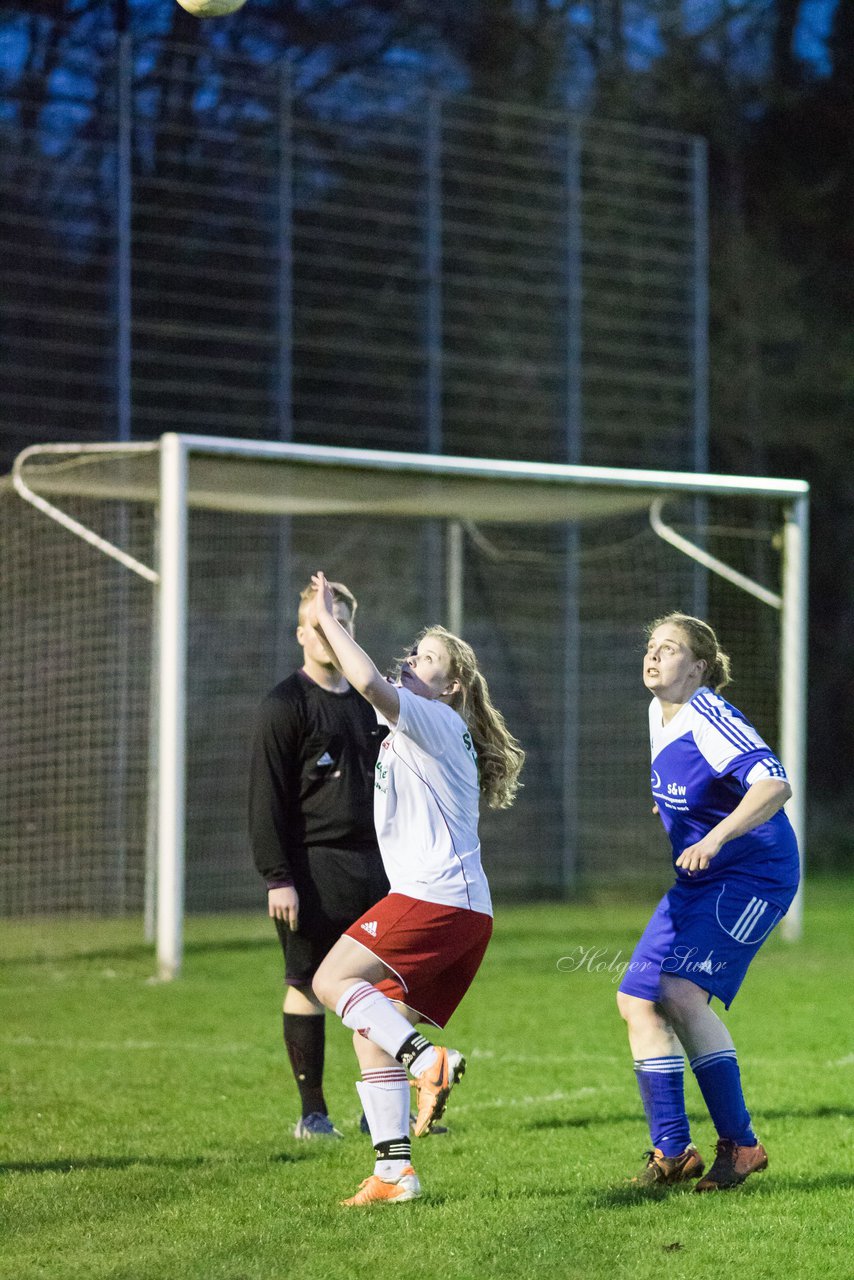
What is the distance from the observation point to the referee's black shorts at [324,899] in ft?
21.1

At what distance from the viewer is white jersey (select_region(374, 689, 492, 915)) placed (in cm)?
510

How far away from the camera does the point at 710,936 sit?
5.20 meters

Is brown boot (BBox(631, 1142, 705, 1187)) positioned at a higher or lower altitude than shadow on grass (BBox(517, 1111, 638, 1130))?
higher


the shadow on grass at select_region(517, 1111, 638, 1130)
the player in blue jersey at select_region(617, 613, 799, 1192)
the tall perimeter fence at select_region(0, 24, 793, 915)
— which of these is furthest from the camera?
the tall perimeter fence at select_region(0, 24, 793, 915)

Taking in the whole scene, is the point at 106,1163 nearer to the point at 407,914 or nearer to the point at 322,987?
the point at 322,987

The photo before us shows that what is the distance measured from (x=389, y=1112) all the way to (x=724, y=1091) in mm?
1001

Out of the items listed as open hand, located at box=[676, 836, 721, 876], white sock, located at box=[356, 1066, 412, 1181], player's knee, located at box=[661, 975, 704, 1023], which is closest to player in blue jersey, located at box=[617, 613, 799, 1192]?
player's knee, located at box=[661, 975, 704, 1023]

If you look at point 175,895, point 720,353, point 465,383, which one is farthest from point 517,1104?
point 720,353

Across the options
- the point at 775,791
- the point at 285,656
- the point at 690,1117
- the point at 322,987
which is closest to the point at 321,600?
the point at 322,987

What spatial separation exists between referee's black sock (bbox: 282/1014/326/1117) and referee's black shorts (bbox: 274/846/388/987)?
0.14 meters

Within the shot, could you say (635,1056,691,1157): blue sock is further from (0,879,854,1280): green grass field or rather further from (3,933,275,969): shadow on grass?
(3,933,275,969): shadow on grass

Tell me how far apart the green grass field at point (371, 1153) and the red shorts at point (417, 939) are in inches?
25.1

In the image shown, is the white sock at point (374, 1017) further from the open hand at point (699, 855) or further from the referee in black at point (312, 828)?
the referee in black at point (312, 828)

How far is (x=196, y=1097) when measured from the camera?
280 inches
